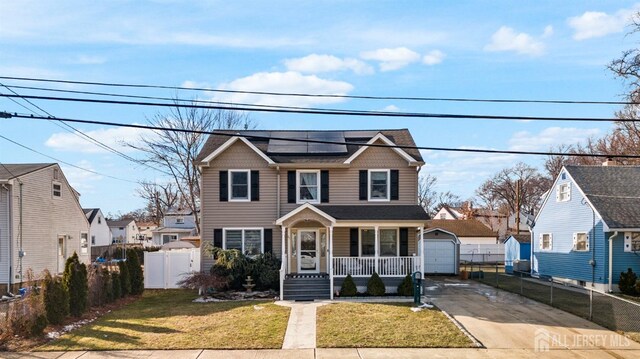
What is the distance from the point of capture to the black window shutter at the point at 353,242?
2111cm

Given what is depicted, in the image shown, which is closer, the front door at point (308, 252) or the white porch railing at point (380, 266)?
the white porch railing at point (380, 266)

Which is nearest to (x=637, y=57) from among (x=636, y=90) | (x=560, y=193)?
(x=636, y=90)

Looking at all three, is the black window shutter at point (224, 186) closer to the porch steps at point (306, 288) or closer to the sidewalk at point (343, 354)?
the porch steps at point (306, 288)

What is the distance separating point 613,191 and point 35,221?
88.0 ft

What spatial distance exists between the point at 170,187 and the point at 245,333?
29227 mm

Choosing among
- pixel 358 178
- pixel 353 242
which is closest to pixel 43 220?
pixel 353 242

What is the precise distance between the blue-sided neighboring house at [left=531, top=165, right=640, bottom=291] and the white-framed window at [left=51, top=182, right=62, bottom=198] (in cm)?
2570

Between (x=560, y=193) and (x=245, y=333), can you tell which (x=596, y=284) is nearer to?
(x=560, y=193)

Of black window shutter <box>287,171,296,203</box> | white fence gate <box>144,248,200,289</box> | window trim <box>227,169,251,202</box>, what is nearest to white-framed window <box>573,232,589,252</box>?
black window shutter <box>287,171,296,203</box>

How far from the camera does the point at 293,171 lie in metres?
21.4

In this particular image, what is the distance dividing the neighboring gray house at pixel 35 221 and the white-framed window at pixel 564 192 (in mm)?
25257

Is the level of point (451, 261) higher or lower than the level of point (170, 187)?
lower

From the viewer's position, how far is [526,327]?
1332 cm

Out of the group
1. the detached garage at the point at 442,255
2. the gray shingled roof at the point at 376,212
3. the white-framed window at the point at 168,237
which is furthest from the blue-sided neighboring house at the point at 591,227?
the white-framed window at the point at 168,237
